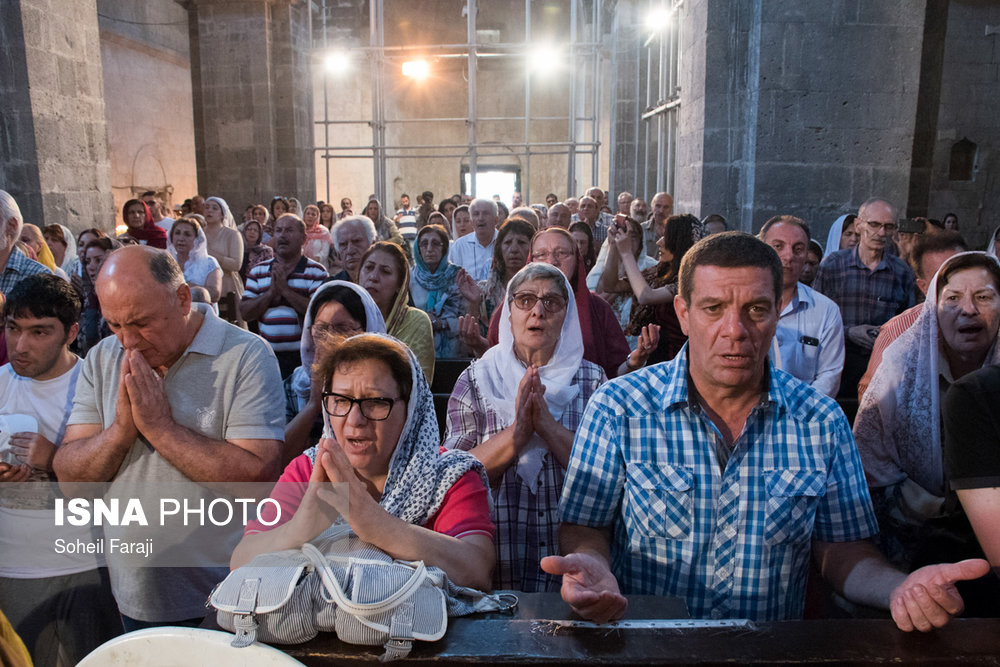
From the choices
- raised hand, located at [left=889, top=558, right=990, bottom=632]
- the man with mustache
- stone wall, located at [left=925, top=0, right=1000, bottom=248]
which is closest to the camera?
raised hand, located at [left=889, top=558, right=990, bottom=632]

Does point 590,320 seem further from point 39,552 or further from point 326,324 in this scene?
point 39,552

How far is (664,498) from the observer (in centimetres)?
189

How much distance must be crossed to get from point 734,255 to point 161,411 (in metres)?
1.71

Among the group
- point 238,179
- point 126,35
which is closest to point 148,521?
point 238,179

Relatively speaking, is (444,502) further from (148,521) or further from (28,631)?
(28,631)

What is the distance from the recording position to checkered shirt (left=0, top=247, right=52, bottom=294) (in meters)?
3.78

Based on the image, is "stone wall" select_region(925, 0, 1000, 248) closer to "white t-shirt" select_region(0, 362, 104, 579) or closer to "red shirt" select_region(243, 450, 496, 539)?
"red shirt" select_region(243, 450, 496, 539)

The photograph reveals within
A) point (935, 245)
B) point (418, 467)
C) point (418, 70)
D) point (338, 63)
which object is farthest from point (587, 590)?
point (418, 70)

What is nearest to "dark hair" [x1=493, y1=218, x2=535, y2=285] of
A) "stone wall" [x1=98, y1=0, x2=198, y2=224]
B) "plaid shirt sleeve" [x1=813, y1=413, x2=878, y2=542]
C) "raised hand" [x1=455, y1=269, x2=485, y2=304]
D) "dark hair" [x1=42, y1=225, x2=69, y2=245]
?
"raised hand" [x1=455, y1=269, x2=485, y2=304]

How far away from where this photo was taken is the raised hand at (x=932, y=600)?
1.44 meters

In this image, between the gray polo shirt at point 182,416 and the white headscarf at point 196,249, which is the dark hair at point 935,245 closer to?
the gray polo shirt at point 182,416

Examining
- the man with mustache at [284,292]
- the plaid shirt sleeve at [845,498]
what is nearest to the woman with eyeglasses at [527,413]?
the plaid shirt sleeve at [845,498]

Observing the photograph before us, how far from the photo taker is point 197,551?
228cm

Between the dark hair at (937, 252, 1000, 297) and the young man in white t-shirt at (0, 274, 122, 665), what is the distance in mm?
3305
